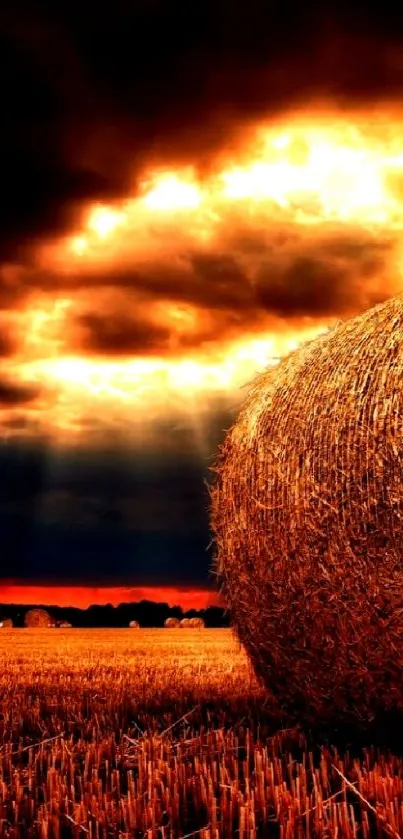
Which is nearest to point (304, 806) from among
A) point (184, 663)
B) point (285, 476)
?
point (285, 476)

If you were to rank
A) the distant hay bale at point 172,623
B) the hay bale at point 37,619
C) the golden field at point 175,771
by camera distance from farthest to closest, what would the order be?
1. the hay bale at point 37,619
2. the distant hay bale at point 172,623
3. the golden field at point 175,771

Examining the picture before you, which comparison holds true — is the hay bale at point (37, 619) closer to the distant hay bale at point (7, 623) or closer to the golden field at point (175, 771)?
the distant hay bale at point (7, 623)

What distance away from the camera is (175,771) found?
5461 mm

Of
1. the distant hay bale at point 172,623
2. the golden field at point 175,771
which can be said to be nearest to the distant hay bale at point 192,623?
the distant hay bale at point 172,623

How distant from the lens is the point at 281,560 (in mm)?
6883

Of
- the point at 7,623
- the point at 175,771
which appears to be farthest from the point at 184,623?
the point at 175,771

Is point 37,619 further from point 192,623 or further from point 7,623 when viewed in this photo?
point 192,623

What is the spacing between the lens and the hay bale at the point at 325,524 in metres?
6.05

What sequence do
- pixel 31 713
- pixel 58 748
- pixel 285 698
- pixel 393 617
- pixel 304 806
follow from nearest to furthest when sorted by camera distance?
1. pixel 304 806
2. pixel 393 617
3. pixel 58 748
4. pixel 285 698
5. pixel 31 713

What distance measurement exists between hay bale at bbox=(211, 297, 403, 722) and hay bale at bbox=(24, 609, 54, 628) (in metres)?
30.5

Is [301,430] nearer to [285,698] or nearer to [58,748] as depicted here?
[285,698]

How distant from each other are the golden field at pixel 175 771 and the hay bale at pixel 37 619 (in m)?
27.6

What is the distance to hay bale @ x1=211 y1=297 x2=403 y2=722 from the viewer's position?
6051 millimetres

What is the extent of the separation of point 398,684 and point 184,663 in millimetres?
8074
